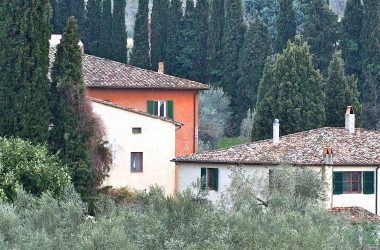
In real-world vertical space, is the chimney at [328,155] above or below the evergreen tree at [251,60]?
below

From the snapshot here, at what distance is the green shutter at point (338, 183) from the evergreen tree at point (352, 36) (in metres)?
23.9

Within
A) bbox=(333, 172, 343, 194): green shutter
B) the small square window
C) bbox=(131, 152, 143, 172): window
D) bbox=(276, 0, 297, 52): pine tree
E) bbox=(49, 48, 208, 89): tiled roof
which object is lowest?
bbox=(333, 172, 343, 194): green shutter

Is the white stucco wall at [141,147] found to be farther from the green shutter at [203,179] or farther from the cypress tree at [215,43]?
the cypress tree at [215,43]

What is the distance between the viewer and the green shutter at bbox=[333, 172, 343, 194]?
148 feet

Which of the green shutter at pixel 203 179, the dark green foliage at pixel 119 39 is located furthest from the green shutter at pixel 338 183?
the dark green foliage at pixel 119 39

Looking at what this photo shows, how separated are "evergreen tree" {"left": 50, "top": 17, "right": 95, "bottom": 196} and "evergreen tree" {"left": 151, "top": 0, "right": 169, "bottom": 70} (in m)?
34.0

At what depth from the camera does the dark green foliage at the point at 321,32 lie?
7162 centimetres

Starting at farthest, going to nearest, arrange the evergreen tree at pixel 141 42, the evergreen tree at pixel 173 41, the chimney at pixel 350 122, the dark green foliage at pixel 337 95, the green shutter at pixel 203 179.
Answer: the evergreen tree at pixel 173 41 < the evergreen tree at pixel 141 42 < the dark green foliage at pixel 337 95 < the chimney at pixel 350 122 < the green shutter at pixel 203 179

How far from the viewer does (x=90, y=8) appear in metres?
76.8

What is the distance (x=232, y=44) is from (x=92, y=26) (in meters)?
7.95

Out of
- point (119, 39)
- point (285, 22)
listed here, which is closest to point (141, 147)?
point (285, 22)

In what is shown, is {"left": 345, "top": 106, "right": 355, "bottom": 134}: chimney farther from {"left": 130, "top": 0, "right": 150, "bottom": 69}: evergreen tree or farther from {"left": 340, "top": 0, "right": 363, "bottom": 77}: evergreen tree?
{"left": 130, "top": 0, "right": 150, "bottom": 69}: evergreen tree

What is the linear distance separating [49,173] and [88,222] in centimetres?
1217

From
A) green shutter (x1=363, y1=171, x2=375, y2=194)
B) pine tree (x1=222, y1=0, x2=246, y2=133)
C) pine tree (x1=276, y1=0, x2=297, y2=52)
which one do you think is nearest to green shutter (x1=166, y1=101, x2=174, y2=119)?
green shutter (x1=363, y1=171, x2=375, y2=194)
